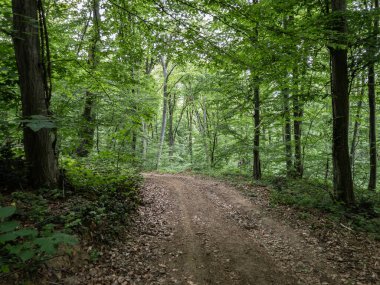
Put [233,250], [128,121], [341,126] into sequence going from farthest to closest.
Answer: [128,121] < [341,126] < [233,250]

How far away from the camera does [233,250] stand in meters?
5.63

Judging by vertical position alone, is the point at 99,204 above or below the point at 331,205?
above

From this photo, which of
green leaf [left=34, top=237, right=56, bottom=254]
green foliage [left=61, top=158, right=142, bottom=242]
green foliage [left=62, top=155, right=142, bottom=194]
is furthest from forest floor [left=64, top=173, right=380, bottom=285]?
green leaf [left=34, top=237, right=56, bottom=254]

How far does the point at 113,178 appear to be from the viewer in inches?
324

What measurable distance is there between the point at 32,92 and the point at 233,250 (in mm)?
5825

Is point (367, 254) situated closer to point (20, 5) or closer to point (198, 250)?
point (198, 250)

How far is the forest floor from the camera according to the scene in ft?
15.0

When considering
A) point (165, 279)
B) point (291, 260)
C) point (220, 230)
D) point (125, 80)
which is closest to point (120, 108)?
point (125, 80)

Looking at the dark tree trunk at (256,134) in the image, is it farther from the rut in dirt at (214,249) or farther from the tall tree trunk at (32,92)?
the tall tree trunk at (32,92)

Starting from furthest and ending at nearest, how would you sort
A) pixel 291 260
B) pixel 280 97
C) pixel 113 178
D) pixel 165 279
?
pixel 280 97, pixel 113 178, pixel 291 260, pixel 165 279

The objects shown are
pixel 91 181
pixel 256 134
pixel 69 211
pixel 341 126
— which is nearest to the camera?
pixel 69 211

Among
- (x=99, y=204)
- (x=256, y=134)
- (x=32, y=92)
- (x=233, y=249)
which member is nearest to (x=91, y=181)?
(x=99, y=204)

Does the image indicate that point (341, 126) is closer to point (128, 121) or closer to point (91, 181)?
point (128, 121)

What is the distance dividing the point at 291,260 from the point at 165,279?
2.75 meters
